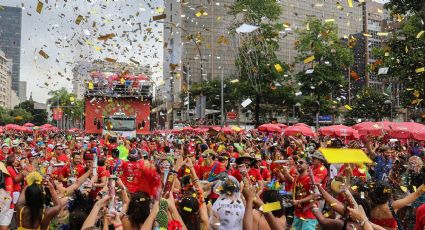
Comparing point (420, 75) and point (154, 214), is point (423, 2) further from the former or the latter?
point (154, 214)

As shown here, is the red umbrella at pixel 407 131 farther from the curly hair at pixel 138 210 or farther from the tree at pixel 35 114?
the tree at pixel 35 114

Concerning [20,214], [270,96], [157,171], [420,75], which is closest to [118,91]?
[270,96]

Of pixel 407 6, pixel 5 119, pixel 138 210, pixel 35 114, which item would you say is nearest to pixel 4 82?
pixel 35 114

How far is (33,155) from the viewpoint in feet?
34.7

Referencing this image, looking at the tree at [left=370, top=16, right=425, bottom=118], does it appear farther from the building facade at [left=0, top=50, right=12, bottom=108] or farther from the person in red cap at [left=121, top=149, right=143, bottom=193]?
the building facade at [left=0, top=50, right=12, bottom=108]

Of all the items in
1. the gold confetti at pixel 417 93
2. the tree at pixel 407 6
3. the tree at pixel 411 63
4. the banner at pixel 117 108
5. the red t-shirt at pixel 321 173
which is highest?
the tree at pixel 407 6

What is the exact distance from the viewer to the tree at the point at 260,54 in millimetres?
37188

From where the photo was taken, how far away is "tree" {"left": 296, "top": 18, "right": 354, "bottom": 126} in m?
38.2

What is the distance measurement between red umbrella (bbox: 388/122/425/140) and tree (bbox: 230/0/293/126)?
19989mm

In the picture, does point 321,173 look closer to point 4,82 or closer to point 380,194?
point 380,194

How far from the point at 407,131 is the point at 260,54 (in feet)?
76.7

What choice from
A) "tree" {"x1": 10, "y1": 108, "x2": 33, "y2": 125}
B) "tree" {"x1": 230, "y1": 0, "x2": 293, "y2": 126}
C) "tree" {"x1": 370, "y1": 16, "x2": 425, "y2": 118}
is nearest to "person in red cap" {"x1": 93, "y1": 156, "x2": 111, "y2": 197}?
"tree" {"x1": 370, "y1": 16, "x2": 425, "y2": 118}

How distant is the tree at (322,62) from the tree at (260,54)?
217cm

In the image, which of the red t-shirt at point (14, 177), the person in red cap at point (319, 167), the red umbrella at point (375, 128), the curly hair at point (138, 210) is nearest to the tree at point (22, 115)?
the red umbrella at point (375, 128)
